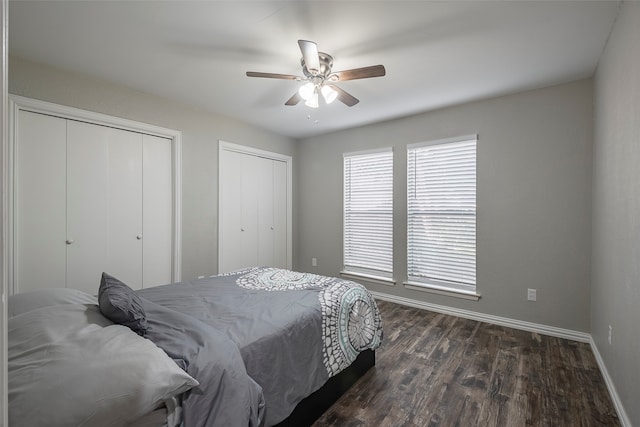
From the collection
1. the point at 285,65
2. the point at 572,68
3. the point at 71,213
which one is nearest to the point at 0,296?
the point at 285,65

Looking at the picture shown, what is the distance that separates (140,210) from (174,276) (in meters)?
0.87

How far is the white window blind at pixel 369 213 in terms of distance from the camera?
4113 millimetres

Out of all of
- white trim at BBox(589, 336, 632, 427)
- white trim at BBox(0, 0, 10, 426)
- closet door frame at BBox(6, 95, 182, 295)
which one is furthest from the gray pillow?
white trim at BBox(589, 336, 632, 427)

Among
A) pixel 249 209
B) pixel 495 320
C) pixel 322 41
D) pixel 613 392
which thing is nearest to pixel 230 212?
pixel 249 209

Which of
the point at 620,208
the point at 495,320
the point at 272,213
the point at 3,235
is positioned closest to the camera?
the point at 3,235

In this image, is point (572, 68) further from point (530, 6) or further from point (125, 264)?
point (125, 264)

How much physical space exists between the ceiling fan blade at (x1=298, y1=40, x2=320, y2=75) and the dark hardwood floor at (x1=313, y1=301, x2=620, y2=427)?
92.5 inches

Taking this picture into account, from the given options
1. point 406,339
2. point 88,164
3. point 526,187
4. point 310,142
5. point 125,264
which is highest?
point 310,142

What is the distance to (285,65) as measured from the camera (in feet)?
8.26

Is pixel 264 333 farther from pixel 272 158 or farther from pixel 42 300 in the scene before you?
pixel 272 158

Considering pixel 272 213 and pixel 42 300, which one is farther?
pixel 272 213

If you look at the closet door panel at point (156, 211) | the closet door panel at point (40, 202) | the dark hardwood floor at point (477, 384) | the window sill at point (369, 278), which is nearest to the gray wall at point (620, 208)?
the dark hardwood floor at point (477, 384)

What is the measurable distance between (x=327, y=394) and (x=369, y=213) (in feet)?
9.12

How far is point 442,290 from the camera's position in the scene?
360cm
